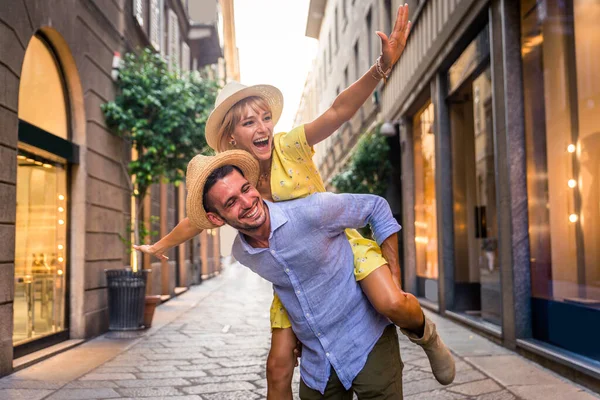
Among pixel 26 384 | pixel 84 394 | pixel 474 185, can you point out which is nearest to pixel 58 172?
pixel 26 384

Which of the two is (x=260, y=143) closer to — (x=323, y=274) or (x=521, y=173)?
(x=323, y=274)

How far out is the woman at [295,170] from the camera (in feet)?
8.36

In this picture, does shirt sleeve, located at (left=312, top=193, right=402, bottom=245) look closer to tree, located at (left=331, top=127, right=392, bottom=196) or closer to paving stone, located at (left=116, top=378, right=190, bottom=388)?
paving stone, located at (left=116, top=378, right=190, bottom=388)

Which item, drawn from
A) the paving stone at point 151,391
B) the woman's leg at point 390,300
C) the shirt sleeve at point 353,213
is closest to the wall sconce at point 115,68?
the paving stone at point 151,391

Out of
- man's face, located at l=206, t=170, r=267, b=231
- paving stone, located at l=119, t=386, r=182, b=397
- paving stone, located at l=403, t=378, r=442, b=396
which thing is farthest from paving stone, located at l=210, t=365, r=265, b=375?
man's face, located at l=206, t=170, r=267, b=231

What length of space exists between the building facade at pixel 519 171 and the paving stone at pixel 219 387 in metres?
2.56

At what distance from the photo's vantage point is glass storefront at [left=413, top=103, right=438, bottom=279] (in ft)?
35.8

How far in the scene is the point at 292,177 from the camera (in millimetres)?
2822

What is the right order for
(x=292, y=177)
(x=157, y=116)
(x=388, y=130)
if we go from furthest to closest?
(x=388, y=130), (x=157, y=116), (x=292, y=177)

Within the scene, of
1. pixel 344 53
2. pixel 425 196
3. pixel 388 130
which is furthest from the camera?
pixel 344 53

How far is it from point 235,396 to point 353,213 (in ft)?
9.34

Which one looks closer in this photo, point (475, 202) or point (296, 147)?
point (296, 147)

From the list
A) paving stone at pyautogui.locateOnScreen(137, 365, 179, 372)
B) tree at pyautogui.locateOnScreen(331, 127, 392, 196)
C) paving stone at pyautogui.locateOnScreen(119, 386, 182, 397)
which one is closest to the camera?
paving stone at pyautogui.locateOnScreen(119, 386, 182, 397)

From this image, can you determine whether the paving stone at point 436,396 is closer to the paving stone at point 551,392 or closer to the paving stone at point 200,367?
the paving stone at point 551,392
